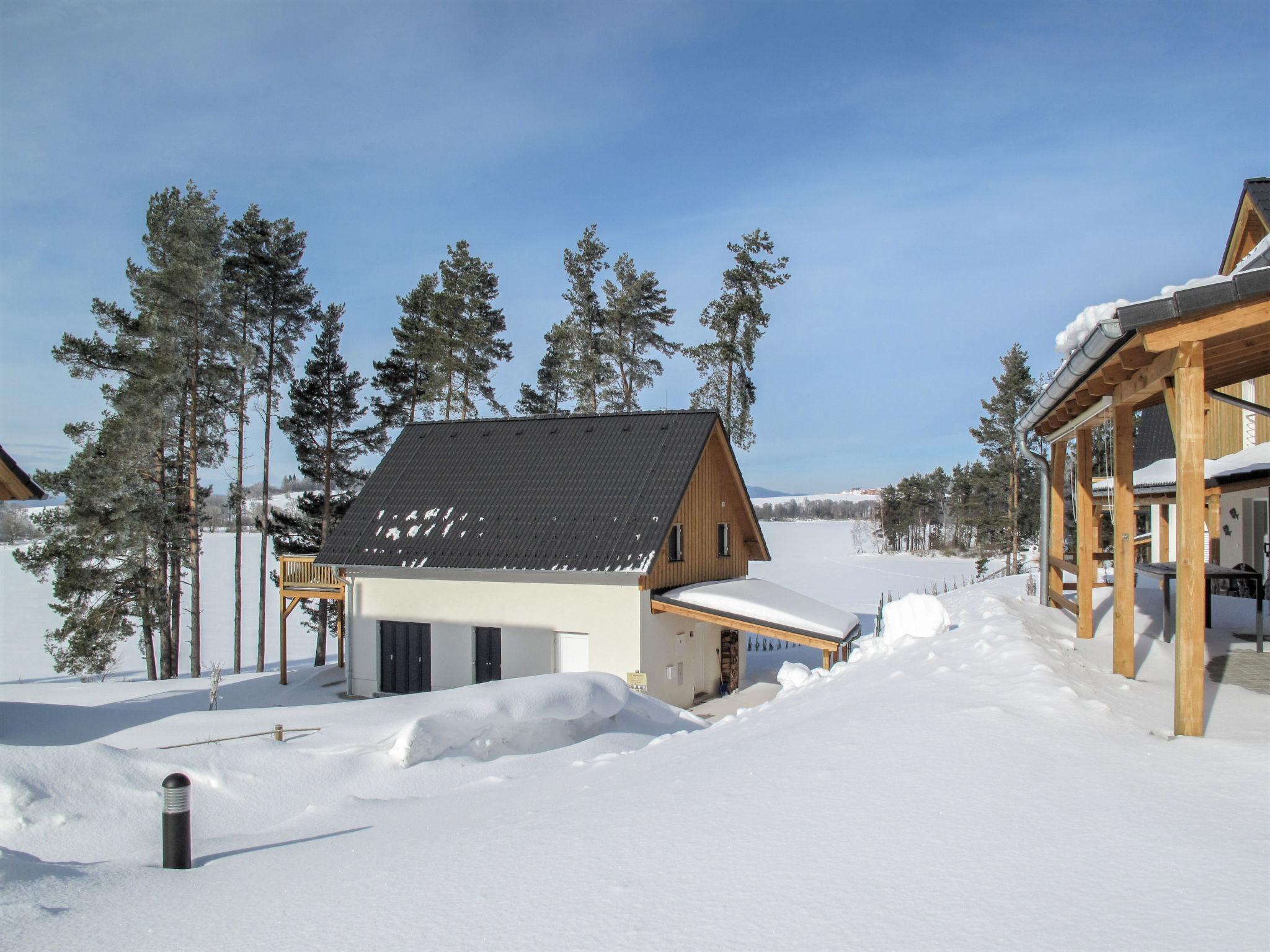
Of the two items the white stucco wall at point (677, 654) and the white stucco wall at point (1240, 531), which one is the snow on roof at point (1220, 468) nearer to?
the white stucco wall at point (1240, 531)

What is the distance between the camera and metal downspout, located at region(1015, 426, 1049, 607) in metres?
9.03

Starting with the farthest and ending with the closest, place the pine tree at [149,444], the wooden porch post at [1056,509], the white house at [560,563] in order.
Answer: the pine tree at [149,444] < the white house at [560,563] < the wooden porch post at [1056,509]

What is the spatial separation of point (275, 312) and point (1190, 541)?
23.8 m

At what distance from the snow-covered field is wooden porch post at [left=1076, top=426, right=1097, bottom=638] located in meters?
0.33

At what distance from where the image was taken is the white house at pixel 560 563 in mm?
15016

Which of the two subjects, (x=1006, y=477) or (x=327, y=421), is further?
(x=1006, y=477)

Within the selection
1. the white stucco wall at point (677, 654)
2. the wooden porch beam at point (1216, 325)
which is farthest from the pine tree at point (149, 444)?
the wooden porch beam at point (1216, 325)

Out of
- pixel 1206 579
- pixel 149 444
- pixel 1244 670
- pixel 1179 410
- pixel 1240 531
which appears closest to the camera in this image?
pixel 1179 410

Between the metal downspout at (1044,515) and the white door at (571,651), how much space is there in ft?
27.5

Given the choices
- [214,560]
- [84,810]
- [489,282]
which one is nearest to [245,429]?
[489,282]

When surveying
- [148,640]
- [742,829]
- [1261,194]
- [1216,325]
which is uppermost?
[1261,194]

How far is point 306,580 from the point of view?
1870 cm

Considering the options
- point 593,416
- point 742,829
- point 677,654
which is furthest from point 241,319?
point 742,829

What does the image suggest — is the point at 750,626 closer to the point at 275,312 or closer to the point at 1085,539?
the point at 1085,539
